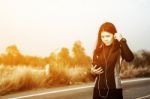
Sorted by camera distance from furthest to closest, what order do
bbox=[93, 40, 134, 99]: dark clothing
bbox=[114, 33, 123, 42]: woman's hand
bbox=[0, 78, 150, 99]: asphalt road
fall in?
bbox=[114, 33, 123, 42]: woman's hand, bbox=[93, 40, 134, 99]: dark clothing, bbox=[0, 78, 150, 99]: asphalt road

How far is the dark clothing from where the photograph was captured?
3.23 metres

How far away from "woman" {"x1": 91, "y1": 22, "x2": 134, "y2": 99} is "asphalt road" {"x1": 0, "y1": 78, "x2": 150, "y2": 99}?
11 cm

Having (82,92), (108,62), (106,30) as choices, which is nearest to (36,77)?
(82,92)

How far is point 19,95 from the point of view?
2.70 m

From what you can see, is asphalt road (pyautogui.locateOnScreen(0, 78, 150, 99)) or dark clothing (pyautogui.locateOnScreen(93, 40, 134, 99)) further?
dark clothing (pyautogui.locateOnScreen(93, 40, 134, 99))

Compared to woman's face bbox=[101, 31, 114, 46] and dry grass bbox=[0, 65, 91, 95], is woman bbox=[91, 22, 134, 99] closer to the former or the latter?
woman's face bbox=[101, 31, 114, 46]

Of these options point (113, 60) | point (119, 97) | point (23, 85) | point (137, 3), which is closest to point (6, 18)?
point (23, 85)

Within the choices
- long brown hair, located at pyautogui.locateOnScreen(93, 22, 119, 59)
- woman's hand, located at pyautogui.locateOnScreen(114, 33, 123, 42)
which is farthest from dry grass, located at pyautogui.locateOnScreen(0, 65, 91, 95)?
woman's hand, located at pyautogui.locateOnScreen(114, 33, 123, 42)

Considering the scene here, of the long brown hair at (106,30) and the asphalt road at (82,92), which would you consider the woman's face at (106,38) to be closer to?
the long brown hair at (106,30)

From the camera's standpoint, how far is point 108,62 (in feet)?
10.7

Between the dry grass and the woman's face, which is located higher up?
the woman's face

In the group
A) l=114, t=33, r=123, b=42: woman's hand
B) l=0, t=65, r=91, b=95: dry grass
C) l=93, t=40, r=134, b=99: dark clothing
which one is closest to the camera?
l=0, t=65, r=91, b=95: dry grass

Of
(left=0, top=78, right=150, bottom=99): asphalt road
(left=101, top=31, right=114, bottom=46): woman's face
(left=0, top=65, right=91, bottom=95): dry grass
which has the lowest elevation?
(left=0, top=78, right=150, bottom=99): asphalt road

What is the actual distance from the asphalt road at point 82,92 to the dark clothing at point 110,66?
10cm
